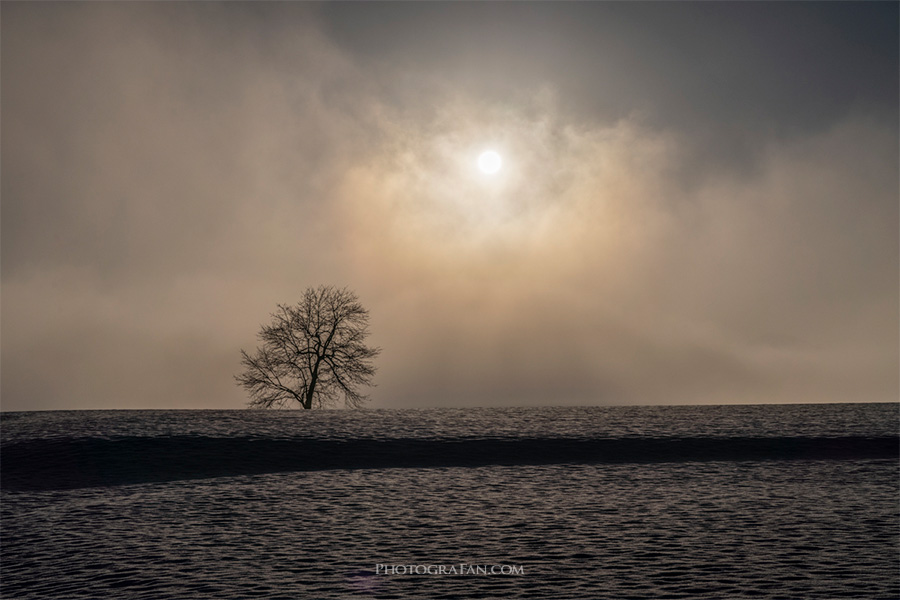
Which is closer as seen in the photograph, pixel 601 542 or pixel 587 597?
pixel 587 597

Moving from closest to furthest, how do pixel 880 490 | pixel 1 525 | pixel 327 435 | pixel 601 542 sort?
pixel 601 542, pixel 1 525, pixel 880 490, pixel 327 435

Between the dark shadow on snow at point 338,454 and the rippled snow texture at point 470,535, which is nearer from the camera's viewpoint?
the rippled snow texture at point 470,535

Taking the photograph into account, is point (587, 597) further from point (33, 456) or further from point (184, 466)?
point (33, 456)

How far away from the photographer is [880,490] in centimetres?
1565

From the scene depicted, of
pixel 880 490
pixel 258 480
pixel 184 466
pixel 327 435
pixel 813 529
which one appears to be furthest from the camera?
pixel 327 435

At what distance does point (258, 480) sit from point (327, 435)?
657 cm

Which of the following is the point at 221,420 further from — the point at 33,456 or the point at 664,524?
the point at 664,524

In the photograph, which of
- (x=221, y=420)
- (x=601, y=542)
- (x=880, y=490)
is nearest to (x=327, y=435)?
(x=221, y=420)

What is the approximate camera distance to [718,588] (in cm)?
851

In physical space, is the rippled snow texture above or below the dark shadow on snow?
below

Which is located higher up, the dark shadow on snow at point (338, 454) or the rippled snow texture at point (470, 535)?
the dark shadow on snow at point (338, 454)

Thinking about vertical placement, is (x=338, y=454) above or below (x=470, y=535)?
above

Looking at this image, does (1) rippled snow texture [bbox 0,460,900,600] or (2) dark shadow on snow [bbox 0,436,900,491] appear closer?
(1) rippled snow texture [bbox 0,460,900,600]

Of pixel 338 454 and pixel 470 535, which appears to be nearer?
pixel 470 535
